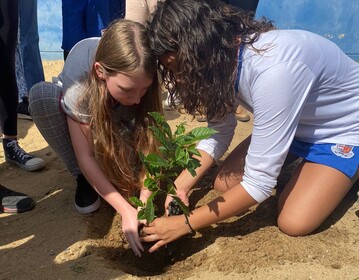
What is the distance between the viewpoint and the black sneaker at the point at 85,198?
2283mm

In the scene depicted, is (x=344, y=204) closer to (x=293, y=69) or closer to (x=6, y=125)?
(x=293, y=69)

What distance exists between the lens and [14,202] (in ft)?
7.60

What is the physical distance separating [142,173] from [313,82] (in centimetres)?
89

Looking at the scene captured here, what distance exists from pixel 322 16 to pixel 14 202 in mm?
3694

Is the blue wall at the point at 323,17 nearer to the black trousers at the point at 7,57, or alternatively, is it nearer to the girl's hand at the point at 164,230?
the black trousers at the point at 7,57

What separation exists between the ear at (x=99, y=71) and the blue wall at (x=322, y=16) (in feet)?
10.9

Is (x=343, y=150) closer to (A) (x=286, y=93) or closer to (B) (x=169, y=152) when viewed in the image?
(A) (x=286, y=93)

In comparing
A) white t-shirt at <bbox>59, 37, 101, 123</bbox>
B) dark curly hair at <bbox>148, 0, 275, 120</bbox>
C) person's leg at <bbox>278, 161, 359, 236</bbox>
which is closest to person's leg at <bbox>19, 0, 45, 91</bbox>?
white t-shirt at <bbox>59, 37, 101, 123</bbox>

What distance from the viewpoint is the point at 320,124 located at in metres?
2.14

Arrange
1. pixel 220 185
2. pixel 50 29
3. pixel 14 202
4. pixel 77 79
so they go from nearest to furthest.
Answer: pixel 77 79 → pixel 14 202 → pixel 220 185 → pixel 50 29

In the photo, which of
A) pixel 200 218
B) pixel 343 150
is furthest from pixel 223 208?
pixel 343 150

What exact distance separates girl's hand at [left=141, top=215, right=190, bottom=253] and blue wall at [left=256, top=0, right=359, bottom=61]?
3.40m

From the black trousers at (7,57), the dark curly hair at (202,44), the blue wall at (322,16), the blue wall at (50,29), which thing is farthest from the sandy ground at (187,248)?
the blue wall at (50,29)

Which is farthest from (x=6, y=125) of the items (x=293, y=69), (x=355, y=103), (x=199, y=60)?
(x=355, y=103)
